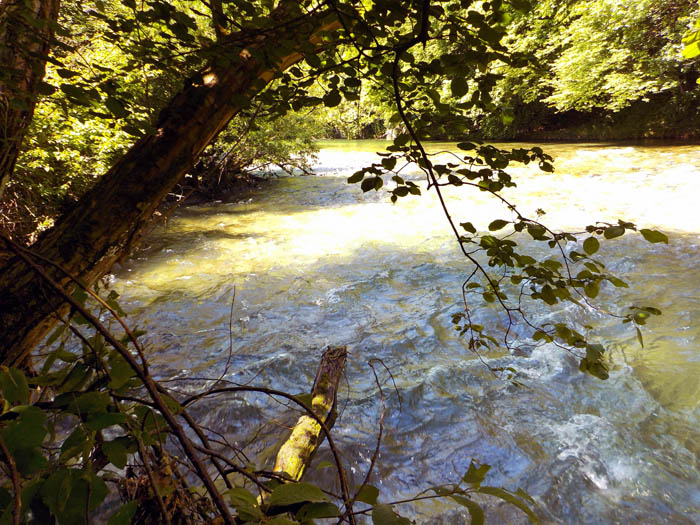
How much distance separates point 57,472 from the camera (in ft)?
1.75

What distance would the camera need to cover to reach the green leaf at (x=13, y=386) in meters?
0.60

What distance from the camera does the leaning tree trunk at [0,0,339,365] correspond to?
52.7 inches

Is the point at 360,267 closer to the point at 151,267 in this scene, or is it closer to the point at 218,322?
the point at 218,322

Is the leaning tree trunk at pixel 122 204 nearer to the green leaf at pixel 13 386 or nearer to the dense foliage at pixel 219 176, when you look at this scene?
the dense foliage at pixel 219 176

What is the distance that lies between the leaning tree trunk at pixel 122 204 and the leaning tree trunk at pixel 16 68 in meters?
0.27

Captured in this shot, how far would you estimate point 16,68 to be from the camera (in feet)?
4.07

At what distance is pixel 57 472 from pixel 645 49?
19382mm

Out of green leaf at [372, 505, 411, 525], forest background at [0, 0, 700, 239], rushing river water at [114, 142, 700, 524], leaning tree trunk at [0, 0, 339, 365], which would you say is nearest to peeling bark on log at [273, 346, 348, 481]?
rushing river water at [114, 142, 700, 524]

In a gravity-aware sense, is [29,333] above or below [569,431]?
above

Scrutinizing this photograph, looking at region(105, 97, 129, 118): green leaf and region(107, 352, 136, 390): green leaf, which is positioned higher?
region(105, 97, 129, 118): green leaf

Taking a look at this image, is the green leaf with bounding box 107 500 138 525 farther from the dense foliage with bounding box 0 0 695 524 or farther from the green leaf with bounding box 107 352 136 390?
the green leaf with bounding box 107 352 136 390

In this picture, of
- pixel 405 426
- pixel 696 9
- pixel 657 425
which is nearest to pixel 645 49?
pixel 696 9

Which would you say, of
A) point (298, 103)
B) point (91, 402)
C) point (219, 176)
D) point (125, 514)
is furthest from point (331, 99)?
point (125, 514)

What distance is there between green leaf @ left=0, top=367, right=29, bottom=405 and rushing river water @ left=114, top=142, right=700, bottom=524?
7.63 feet
